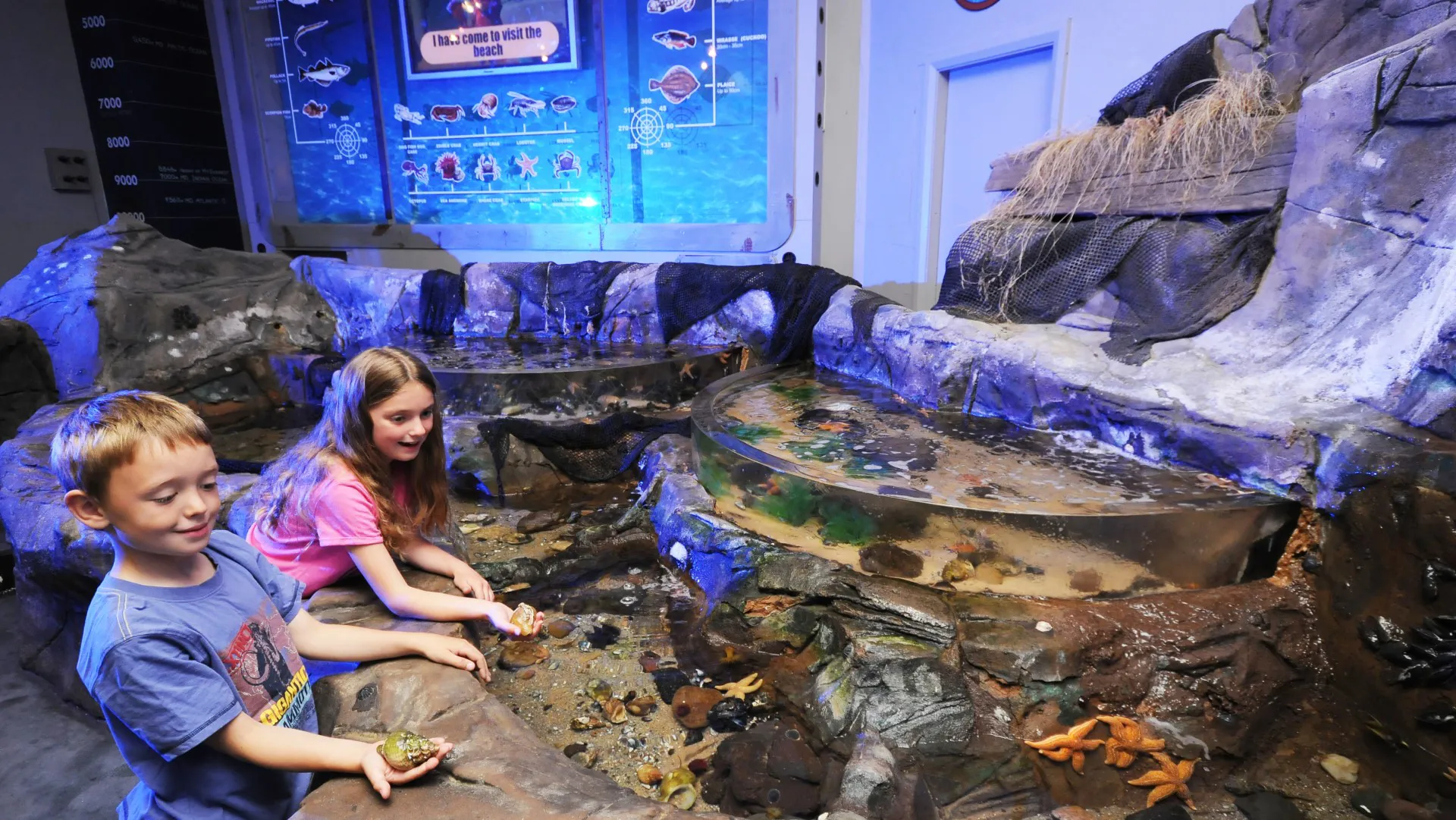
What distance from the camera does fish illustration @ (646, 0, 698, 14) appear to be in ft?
24.0

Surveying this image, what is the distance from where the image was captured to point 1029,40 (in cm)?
607

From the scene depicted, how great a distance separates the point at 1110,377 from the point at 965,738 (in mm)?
2168

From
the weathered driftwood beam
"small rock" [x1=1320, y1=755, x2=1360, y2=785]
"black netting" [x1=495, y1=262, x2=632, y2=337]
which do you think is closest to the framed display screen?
"black netting" [x1=495, y1=262, x2=632, y2=337]

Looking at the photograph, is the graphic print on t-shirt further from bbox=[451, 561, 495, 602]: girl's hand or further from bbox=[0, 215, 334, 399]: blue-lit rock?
bbox=[0, 215, 334, 399]: blue-lit rock

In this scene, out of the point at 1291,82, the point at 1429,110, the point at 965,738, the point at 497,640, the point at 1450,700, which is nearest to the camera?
the point at 1450,700

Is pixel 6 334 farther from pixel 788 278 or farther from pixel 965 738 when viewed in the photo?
pixel 965 738

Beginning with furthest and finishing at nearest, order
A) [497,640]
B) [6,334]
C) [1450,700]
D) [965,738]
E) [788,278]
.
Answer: [788,278], [6,334], [497,640], [965,738], [1450,700]

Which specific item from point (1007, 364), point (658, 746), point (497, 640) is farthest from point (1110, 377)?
point (497, 640)

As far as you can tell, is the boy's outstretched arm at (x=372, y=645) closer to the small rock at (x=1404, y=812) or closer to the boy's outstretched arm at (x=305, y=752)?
the boy's outstretched arm at (x=305, y=752)

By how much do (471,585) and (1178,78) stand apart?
16.5ft

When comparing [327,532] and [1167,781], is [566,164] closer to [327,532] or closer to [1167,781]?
[327,532]

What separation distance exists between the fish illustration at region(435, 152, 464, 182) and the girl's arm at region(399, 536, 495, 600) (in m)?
6.84

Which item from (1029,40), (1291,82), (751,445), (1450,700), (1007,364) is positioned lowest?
(1450,700)

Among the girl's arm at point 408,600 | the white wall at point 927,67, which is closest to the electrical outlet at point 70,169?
the white wall at point 927,67
